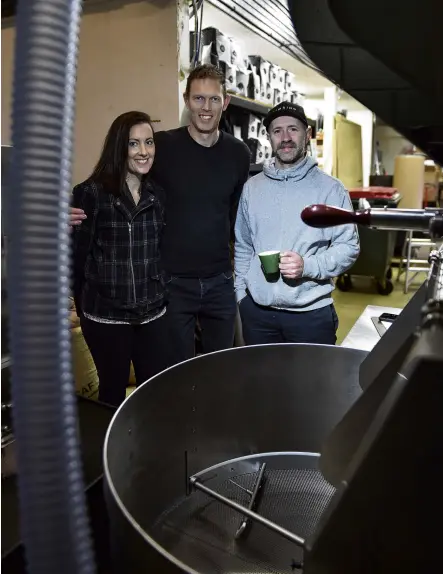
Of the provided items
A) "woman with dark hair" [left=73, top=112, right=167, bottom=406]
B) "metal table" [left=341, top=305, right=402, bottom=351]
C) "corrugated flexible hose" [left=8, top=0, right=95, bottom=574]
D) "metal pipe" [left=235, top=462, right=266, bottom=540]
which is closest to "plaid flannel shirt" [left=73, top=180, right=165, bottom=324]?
"woman with dark hair" [left=73, top=112, right=167, bottom=406]

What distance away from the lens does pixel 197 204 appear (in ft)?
5.41

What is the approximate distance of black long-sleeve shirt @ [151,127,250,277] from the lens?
164cm

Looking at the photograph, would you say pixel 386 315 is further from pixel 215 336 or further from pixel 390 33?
pixel 390 33

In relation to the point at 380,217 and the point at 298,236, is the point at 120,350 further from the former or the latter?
the point at 380,217

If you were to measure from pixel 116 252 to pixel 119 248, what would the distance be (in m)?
0.01

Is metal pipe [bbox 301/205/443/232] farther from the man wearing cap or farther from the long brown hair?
the long brown hair

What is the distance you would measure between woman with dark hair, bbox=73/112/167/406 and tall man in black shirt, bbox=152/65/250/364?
9 cm

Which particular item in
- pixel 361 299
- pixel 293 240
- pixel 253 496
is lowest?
pixel 253 496

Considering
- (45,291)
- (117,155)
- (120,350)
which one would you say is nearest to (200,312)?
(120,350)

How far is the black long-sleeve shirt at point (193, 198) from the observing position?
5.37ft

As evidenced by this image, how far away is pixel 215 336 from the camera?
180cm

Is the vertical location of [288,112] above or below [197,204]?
above

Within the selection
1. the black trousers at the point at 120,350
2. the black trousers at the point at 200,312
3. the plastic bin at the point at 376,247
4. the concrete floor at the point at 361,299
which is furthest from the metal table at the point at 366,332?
the plastic bin at the point at 376,247

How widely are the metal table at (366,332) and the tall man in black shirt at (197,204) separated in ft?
1.50
